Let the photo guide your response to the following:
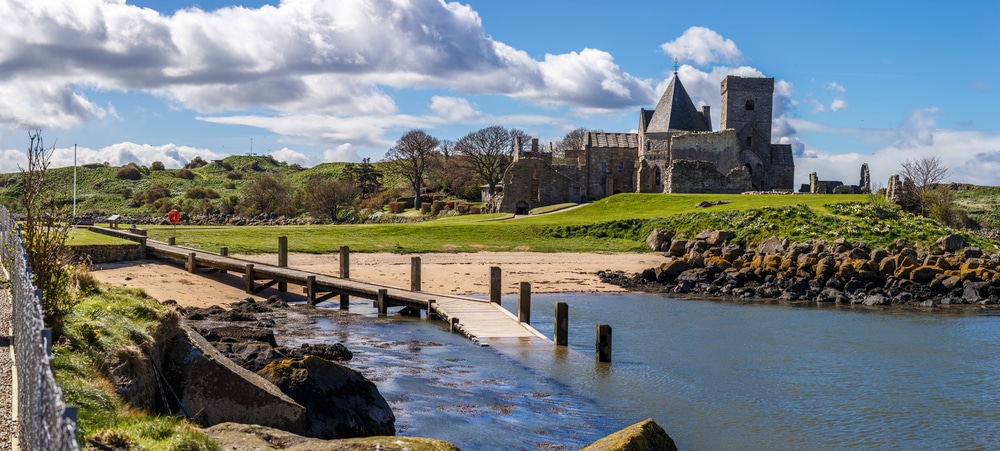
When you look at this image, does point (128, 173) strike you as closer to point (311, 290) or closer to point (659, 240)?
point (659, 240)

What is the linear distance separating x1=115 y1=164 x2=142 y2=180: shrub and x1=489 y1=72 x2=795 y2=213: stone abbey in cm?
6046

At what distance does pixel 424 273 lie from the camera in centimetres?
3350

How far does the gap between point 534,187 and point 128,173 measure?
2686 inches

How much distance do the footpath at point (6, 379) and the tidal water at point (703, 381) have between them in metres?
5.31

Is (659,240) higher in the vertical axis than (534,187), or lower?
lower

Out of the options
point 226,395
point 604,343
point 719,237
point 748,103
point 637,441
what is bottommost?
point 604,343

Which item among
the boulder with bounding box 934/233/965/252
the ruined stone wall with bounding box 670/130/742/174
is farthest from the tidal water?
the ruined stone wall with bounding box 670/130/742/174

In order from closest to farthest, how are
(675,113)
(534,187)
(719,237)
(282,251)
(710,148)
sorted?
(282,251) < (719,237) < (534,187) < (710,148) < (675,113)

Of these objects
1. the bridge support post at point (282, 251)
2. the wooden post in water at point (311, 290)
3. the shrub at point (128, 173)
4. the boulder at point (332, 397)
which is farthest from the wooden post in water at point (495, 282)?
the shrub at point (128, 173)

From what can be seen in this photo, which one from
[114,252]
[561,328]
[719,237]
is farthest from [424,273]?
[719,237]

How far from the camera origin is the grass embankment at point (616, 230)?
1560 inches

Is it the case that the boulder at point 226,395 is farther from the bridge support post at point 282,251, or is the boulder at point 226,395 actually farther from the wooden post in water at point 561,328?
the bridge support post at point 282,251

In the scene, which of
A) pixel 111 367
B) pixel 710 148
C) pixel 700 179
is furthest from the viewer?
pixel 710 148

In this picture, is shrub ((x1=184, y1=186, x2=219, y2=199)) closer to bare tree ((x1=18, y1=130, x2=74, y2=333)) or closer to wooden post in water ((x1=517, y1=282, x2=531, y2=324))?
wooden post in water ((x1=517, y1=282, x2=531, y2=324))
